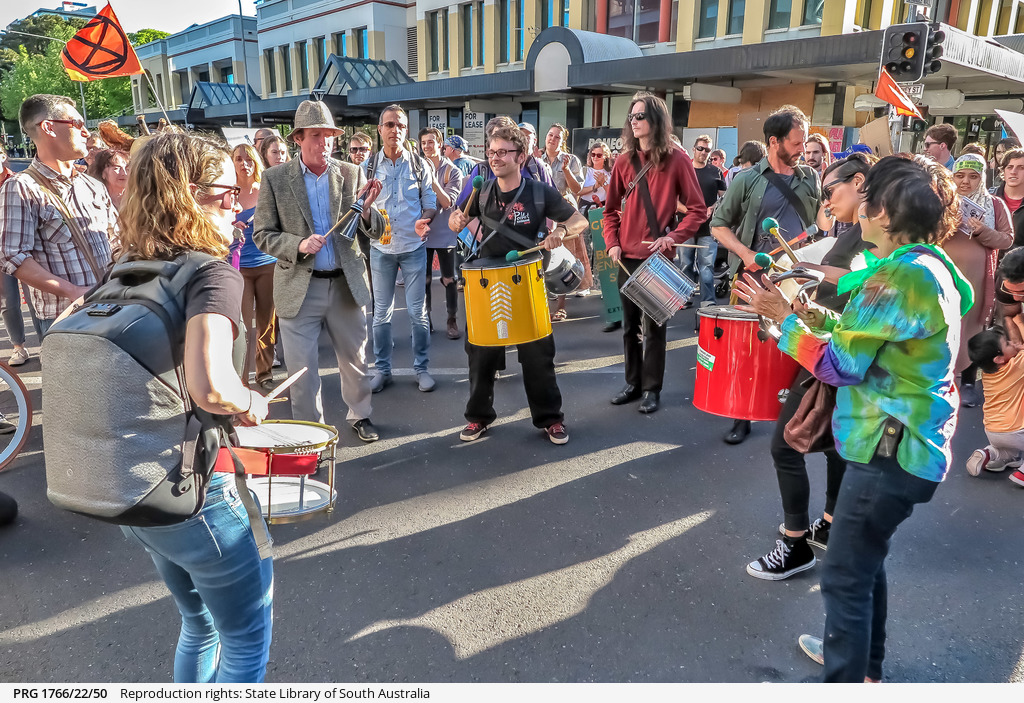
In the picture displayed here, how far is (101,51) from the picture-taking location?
5.75m

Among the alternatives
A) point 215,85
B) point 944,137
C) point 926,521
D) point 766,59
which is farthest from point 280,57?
point 926,521

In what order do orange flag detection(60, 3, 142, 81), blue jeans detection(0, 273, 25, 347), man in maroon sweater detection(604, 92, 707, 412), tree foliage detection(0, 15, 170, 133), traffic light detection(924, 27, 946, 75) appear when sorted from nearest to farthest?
man in maroon sweater detection(604, 92, 707, 412), orange flag detection(60, 3, 142, 81), blue jeans detection(0, 273, 25, 347), traffic light detection(924, 27, 946, 75), tree foliage detection(0, 15, 170, 133)

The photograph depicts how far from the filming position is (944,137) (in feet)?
21.7

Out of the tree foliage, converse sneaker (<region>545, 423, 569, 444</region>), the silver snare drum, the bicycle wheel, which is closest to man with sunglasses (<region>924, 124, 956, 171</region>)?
the silver snare drum

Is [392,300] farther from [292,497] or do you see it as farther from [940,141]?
[940,141]

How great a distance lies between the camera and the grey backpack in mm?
1690

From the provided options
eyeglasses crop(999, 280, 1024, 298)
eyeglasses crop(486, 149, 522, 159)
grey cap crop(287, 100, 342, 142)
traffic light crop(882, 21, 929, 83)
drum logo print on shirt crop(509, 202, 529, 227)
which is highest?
traffic light crop(882, 21, 929, 83)

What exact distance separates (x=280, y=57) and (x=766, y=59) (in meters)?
28.3

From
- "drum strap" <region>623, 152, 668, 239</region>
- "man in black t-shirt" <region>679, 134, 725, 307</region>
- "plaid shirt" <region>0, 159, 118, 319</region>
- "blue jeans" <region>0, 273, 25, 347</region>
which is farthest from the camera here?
"man in black t-shirt" <region>679, 134, 725, 307</region>

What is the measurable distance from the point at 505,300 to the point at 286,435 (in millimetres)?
2133

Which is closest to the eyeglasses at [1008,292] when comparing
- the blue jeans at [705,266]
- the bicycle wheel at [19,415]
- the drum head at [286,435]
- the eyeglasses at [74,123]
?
the drum head at [286,435]

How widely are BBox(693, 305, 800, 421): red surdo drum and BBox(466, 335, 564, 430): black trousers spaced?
1.23 meters

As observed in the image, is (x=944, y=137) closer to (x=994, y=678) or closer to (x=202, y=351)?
(x=994, y=678)

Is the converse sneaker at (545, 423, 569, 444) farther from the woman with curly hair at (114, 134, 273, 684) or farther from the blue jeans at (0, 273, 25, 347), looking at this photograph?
the blue jeans at (0, 273, 25, 347)
